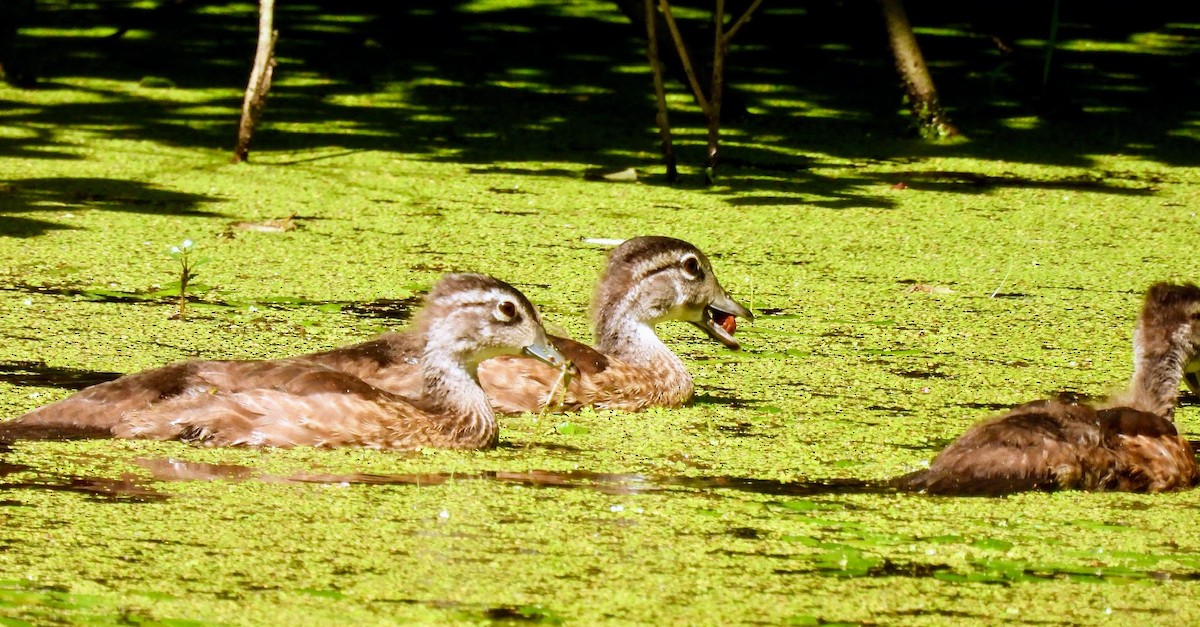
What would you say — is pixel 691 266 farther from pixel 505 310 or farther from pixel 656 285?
pixel 505 310

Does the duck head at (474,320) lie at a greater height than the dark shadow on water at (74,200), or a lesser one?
greater

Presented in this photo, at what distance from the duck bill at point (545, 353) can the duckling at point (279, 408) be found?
35 centimetres

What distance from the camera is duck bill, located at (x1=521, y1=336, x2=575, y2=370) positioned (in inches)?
264

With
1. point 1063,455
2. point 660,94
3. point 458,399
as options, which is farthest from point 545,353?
point 660,94

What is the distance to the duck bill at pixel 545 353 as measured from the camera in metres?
6.70

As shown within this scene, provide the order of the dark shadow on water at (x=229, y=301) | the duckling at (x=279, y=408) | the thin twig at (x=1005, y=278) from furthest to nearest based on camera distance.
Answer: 1. the thin twig at (x=1005, y=278)
2. the dark shadow on water at (x=229, y=301)
3. the duckling at (x=279, y=408)

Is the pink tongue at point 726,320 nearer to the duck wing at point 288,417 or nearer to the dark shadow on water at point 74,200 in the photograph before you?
the duck wing at point 288,417

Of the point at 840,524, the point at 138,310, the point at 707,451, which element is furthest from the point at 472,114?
the point at 840,524

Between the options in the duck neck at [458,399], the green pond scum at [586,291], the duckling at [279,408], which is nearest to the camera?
the green pond scum at [586,291]

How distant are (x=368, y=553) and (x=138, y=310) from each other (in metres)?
3.58

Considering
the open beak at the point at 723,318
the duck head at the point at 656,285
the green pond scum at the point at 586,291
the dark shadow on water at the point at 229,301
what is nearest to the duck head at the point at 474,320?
the green pond scum at the point at 586,291

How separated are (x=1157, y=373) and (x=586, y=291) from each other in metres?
3.08

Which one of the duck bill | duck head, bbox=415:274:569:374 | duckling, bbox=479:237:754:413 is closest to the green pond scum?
duckling, bbox=479:237:754:413

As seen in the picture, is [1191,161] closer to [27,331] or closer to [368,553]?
[27,331]
